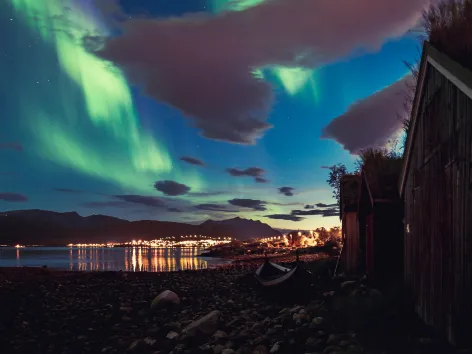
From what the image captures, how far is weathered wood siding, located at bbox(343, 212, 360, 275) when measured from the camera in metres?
20.9

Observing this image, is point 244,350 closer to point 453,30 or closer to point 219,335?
point 219,335

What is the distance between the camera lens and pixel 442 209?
8.10m

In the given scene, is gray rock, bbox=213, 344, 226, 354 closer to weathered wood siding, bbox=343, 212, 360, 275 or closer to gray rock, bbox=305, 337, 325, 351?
gray rock, bbox=305, 337, 325, 351

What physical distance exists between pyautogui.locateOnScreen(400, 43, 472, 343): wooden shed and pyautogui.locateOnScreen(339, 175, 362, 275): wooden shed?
9437 millimetres

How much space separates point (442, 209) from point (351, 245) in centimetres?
1427

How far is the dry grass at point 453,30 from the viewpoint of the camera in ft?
25.2

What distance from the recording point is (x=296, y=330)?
37.1 feet

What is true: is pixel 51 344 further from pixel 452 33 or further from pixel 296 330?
pixel 452 33

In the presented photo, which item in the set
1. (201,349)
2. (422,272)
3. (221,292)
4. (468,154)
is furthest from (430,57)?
(221,292)

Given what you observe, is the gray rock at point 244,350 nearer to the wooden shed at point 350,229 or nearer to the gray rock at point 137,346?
the gray rock at point 137,346

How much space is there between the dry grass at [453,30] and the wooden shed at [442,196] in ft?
0.76

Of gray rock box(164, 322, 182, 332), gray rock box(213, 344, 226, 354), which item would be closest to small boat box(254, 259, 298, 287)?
gray rock box(164, 322, 182, 332)

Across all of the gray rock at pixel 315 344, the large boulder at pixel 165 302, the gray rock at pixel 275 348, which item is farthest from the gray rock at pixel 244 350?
the large boulder at pixel 165 302

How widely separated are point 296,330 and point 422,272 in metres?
3.49
